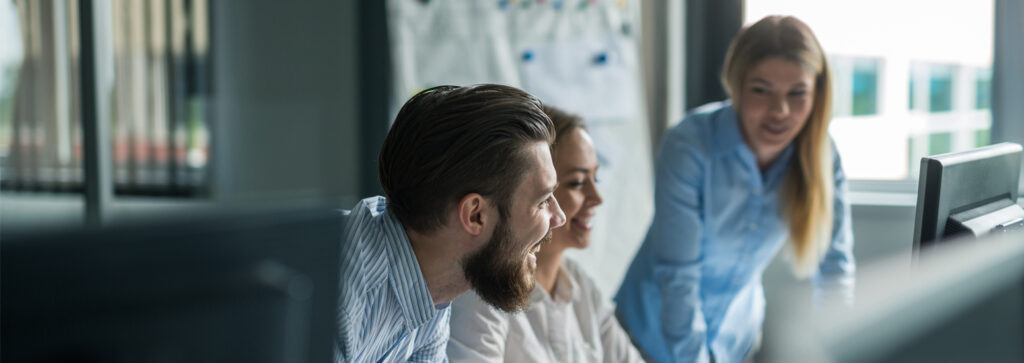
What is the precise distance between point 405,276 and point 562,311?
401 mm

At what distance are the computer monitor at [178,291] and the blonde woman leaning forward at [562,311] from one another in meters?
0.78

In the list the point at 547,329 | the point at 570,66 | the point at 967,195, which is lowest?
the point at 547,329

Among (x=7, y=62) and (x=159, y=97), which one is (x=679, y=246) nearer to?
(x=159, y=97)

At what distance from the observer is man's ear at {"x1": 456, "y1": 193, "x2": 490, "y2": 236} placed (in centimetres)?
106

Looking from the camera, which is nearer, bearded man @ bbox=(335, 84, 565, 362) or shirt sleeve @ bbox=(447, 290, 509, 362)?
bearded man @ bbox=(335, 84, 565, 362)

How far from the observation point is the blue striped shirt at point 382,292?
0.98m

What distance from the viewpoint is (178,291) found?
354mm

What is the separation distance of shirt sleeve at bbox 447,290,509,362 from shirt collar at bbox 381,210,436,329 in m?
0.15

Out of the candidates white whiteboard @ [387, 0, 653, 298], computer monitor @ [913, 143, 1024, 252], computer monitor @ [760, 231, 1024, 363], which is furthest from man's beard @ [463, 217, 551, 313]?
white whiteboard @ [387, 0, 653, 298]

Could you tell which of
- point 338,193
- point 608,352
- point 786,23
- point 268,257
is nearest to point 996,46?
point 786,23

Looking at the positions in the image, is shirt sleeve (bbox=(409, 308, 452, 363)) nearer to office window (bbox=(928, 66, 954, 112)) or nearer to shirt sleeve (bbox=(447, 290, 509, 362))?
shirt sleeve (bbox=(447, 290, 509, 362))

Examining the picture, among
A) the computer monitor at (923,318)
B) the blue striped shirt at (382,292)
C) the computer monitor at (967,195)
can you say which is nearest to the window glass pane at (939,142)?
the computer monitor at (967,195)

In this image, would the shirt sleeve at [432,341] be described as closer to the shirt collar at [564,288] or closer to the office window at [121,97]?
the shirt collar at [564,288]

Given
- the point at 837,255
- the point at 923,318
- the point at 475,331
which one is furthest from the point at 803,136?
the point at 923,318
